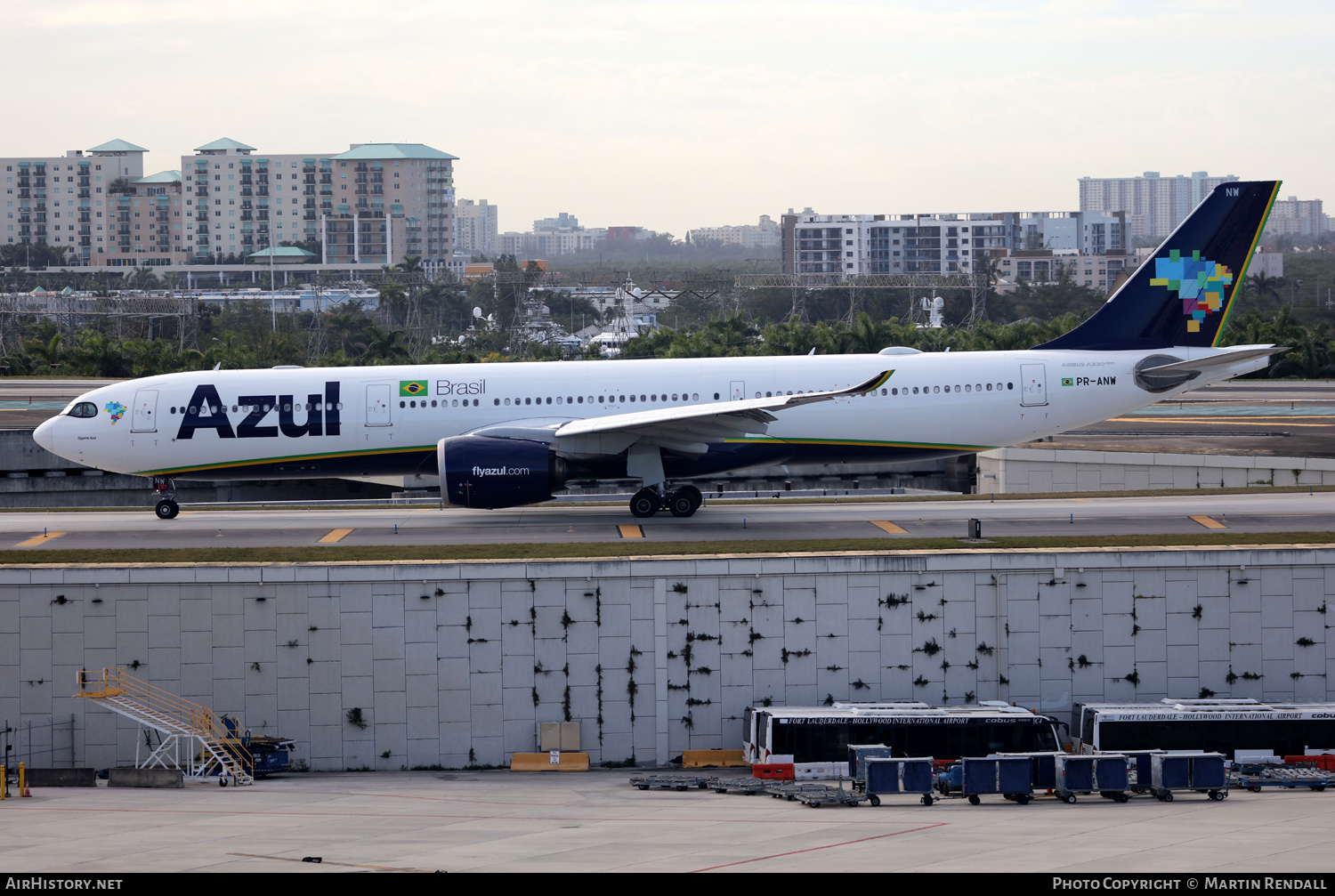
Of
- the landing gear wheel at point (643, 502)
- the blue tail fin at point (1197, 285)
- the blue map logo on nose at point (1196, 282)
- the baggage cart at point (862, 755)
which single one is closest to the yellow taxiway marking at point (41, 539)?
the landing gear wheel at point (643, 502)

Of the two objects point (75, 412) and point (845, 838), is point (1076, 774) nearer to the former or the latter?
point (845, 838)

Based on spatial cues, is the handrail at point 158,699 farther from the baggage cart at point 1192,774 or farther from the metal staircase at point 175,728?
the baggage cart at point 1192,774

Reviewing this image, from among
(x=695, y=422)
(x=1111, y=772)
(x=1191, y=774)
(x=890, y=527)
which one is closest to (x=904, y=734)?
(x=1111, y=772)

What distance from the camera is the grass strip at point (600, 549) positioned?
2633 centimetres

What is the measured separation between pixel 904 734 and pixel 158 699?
1426 centimetres

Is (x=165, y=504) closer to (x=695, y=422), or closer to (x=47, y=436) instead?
(x=47, y=436)

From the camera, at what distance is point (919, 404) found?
33406 mm

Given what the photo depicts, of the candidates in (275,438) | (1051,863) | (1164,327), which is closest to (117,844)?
(1051,863)

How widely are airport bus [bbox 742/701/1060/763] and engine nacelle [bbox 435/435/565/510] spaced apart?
9.97 metres

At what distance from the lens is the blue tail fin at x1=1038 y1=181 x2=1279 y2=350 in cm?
3453

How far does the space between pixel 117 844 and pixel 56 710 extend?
A: 9.10 meters

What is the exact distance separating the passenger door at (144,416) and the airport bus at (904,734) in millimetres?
18907

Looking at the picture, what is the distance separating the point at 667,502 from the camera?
110 ft

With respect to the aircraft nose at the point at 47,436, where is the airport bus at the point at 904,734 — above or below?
below
